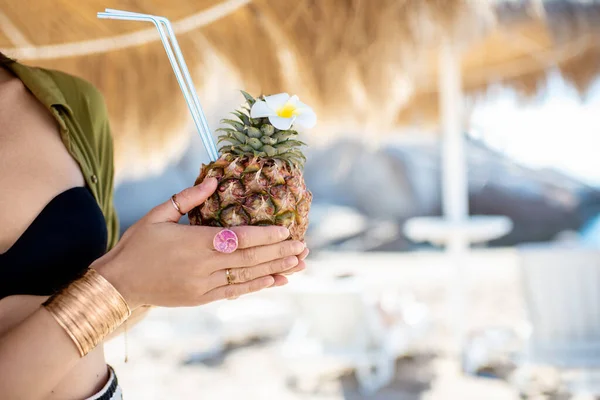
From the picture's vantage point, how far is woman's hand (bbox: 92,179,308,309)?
92 cm

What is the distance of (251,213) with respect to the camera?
998mm

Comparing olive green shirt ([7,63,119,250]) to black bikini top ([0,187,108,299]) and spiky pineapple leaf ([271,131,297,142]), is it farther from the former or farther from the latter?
spiky pineapple leaf ([271,131,297,142])

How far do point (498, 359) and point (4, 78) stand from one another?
447 cm

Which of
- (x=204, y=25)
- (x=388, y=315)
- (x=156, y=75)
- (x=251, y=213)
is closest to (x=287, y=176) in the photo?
(x=251, y=213)

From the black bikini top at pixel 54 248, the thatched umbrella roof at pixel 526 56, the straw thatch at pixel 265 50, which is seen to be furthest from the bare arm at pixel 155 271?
the thatched umbrella roof at pixel 526 56

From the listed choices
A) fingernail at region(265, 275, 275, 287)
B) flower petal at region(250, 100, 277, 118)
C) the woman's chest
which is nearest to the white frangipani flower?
flower petal at region(250, 100, 277, 118)

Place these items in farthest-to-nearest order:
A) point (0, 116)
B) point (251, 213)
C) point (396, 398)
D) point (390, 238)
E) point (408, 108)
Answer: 1. point (390, 238)
2. point (408, 108)
3. point (396, 398)
4. point (0, 116)
5. point (251, 213)

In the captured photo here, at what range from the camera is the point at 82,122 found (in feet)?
4.84

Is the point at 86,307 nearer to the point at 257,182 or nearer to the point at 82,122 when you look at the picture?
the point at 257,182

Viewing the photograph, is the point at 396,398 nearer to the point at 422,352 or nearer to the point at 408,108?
the point at 422,352

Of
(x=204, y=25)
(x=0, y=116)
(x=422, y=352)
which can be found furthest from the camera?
(x=422, y=352)

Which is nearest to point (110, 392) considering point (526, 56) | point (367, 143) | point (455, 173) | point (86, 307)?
point (86, 307)

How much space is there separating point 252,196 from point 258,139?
11 centimetres

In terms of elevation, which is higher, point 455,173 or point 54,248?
point 54,248
